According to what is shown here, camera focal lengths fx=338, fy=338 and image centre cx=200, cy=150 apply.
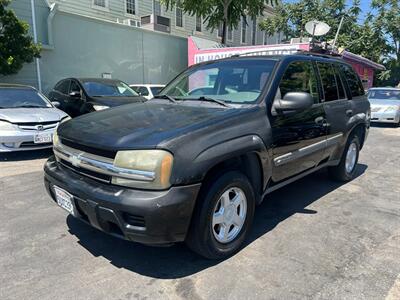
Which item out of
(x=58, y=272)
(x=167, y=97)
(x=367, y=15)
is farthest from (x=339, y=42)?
(x=58, y=272)

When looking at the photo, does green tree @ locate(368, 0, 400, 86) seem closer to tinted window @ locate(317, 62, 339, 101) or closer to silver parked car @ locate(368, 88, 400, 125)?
silver parked car @ locate(368, 88, 400, 125)

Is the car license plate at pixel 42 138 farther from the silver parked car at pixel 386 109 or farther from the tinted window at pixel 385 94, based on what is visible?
the tinted window at pixel 385 94

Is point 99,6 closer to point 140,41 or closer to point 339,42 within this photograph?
point 140,41

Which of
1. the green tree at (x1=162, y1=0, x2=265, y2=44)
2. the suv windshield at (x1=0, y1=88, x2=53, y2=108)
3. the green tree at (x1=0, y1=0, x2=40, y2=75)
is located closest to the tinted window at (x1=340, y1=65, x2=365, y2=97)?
the suv windshield at (x1=0, y1=88, x2=53, y2=108)

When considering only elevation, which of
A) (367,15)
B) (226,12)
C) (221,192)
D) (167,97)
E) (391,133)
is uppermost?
(367,15)

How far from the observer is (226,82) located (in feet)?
12.4

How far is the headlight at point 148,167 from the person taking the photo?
2414 mm

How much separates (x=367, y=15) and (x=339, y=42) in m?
3.01

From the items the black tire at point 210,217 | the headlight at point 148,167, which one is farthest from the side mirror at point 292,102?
the headlight at point 148,167

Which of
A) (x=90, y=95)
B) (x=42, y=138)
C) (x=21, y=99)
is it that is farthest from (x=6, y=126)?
(x=90, y=95)

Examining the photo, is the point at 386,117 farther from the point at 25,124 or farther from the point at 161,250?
the point at 161,250

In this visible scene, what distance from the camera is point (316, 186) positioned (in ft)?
16.8

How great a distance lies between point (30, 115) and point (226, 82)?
14.6ft

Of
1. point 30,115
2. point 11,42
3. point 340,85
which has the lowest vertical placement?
point 30,115
